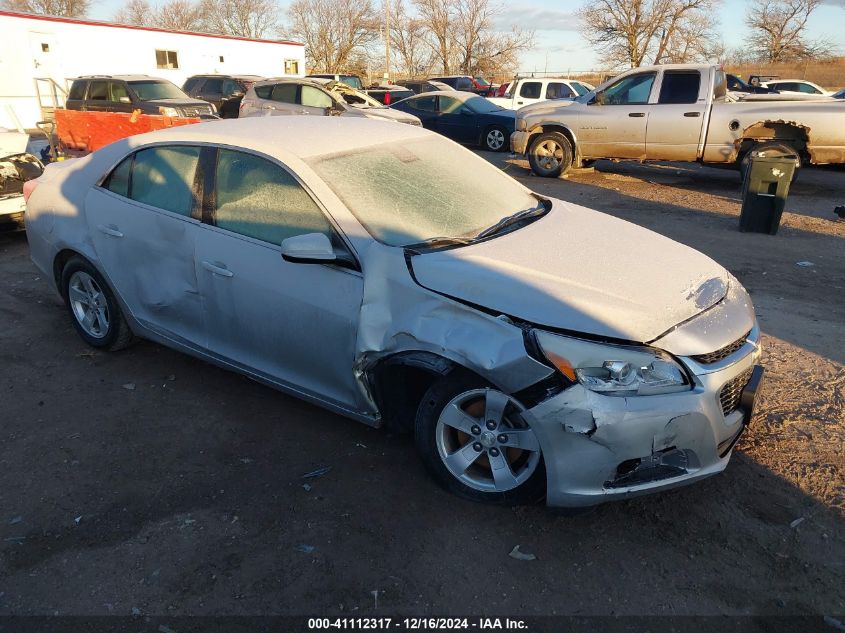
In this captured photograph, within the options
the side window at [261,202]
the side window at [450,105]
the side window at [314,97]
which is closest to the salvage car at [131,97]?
the side window at [314,97]

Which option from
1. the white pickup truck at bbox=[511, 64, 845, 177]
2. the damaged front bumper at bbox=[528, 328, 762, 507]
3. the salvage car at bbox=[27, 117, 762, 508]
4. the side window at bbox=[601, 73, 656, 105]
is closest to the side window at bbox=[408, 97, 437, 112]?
the white pickup truck at bbox=[511, 64, 845, 177]

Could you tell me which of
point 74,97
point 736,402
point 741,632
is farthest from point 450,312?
point 74,97

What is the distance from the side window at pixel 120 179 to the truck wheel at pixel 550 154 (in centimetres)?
917

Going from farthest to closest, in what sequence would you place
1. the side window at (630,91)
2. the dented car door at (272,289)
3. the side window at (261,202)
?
the side window at (630,91), the side window at (261,202), the dented car door at (272,289)

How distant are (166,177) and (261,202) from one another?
0.85 metres

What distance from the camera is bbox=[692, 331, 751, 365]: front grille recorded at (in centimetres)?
275

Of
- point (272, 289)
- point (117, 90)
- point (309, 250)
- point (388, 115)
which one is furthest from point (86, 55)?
point (309, 250)

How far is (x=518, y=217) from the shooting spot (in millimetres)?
3842

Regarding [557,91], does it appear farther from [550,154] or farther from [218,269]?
[218,269]

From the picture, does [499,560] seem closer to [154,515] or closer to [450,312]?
[450,312]

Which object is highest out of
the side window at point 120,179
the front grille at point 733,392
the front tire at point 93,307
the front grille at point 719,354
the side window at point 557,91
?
the side window at point 557,91

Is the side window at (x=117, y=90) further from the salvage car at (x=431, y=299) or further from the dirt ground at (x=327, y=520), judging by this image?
the dirt ground at (x=327, y=520)

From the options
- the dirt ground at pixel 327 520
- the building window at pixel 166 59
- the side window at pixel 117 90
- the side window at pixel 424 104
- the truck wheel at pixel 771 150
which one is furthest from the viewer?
the building window at pixel 166 59

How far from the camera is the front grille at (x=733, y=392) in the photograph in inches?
111
